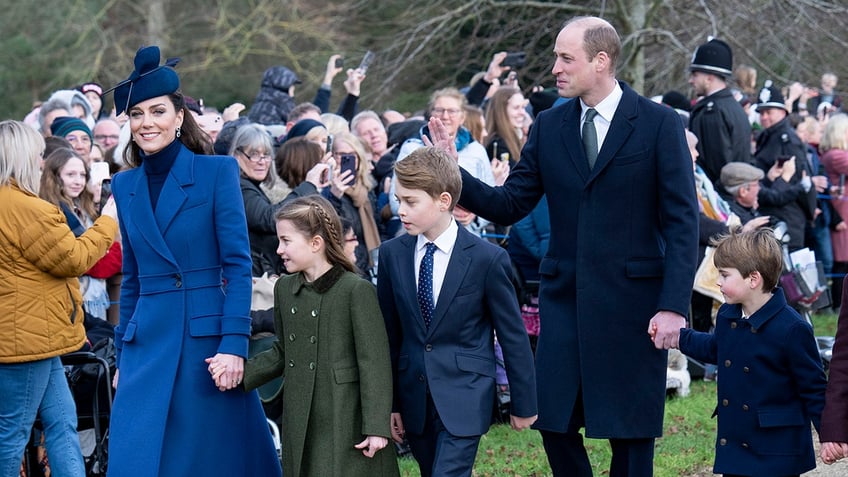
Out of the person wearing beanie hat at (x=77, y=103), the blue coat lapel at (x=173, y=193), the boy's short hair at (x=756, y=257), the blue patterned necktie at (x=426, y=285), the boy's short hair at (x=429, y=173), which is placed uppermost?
the person wearing beanie hat at (x=77, y=103)

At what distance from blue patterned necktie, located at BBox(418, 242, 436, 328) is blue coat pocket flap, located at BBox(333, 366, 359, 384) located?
361mm

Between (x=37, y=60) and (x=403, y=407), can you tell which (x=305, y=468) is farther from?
(x=37, y=60)

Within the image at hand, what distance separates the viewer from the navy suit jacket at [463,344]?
4.91m

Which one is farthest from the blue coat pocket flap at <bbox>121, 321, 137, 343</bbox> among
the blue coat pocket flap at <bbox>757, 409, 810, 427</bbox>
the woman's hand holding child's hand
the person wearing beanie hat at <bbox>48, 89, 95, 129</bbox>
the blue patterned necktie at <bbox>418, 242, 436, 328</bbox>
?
the person wearing beanie hat at <bbox>48, 89, 95, 129</bbox>

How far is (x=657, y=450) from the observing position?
743cm

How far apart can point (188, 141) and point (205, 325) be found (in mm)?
813

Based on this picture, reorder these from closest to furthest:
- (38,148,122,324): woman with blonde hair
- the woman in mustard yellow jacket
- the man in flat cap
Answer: the woman in mustard yellow jacket, (38,148,122,324): woman with blonde hair, the man in flat cap

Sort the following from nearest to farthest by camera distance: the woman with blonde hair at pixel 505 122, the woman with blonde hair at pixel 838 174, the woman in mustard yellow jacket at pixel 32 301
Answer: the woman in mustard yellow jacket at pixel 32 301 → the woman with blonde hair at pixel 505 122 → the woman with blonde hair at pixel 838 174

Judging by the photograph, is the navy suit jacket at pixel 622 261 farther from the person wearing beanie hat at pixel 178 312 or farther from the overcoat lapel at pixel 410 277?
the person wearing beanie hat at pixel 178 312

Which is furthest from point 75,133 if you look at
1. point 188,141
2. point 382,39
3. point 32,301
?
point 382,39

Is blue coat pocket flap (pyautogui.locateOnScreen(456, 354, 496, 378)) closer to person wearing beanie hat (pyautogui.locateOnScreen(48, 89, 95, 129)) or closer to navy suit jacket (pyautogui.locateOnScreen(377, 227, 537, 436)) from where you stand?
navy suit jacket (pyautogui.locateOnScreen(377, 227, 537, 436))

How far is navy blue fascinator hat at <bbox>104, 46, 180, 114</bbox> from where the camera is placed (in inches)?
191

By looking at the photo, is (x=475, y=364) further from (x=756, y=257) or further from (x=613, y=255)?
(x=756, y=257)

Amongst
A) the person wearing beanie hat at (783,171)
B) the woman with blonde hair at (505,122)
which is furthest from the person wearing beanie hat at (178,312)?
the person wearing beanie hat at (783,171)
